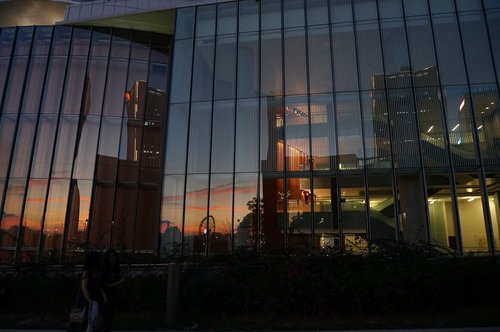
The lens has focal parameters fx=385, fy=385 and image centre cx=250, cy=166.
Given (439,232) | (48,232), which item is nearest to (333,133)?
(439,232)

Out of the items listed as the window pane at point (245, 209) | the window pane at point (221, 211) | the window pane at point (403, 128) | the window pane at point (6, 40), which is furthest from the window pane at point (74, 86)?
the window pane at point (403, 128)

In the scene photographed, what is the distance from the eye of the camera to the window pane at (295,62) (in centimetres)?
1719

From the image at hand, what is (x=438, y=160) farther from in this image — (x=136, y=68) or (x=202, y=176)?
(x=136, y=68)

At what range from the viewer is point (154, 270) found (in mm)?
10398

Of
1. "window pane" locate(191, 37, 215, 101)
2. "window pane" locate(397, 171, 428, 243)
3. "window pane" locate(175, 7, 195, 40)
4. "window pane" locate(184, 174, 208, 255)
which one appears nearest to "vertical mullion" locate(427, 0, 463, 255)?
"window pane" locate(397, 171, 428, 243)

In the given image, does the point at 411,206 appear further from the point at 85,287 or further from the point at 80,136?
the point at 80,136

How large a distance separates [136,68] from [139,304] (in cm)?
1456

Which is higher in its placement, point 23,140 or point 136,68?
point 136,68

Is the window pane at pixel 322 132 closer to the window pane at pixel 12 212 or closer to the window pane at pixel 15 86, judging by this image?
the window pane at pixel 12 212

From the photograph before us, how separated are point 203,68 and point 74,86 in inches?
295

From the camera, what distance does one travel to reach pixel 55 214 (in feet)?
61.7

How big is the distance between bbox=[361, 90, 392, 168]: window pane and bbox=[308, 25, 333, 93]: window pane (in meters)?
1.77

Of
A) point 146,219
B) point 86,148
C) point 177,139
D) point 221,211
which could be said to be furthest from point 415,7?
point 86,148

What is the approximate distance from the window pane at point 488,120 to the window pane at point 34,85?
20.9 meters
